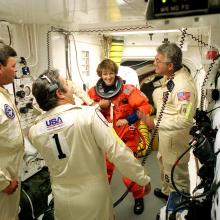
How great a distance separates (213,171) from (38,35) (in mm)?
2596

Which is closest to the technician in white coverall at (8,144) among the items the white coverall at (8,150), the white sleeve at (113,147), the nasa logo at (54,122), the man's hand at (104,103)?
the white coverall at (8,150)

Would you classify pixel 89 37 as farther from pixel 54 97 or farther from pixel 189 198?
pixel 189 198

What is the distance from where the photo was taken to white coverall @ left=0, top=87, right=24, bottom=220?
162 centimetres

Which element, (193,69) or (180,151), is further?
(193,69)

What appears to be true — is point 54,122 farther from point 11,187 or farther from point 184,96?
point 184,96

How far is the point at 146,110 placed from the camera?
265 centimetres

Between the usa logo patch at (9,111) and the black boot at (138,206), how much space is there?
1.69 meters

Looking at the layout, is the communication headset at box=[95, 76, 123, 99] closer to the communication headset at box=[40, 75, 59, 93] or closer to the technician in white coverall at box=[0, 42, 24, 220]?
the technician in white coverall at box=[0, 42, 24, 220]

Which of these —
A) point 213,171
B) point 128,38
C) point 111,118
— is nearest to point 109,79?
point 111,118

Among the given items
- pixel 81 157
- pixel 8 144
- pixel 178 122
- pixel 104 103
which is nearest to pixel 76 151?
pixel 81 157

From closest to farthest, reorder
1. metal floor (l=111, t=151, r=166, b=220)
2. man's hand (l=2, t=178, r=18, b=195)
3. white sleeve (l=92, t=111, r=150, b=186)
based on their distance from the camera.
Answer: white sleeve (l=92, t=111, r=150, b=186) < man's hand (l=2, t=178, r=18, b=195) < metal floor (l=111, t=151, r=166, b=220)

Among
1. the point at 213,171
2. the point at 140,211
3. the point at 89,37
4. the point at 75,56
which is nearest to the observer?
the point at 213,171

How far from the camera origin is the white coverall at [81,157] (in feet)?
4.71

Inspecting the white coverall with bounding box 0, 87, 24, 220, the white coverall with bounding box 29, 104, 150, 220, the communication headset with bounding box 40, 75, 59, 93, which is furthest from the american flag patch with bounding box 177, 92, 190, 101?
the white coverall with bounding box 0, 87, 24, 220
